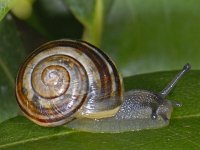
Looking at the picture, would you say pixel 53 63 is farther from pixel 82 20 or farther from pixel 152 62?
pixel 152 62

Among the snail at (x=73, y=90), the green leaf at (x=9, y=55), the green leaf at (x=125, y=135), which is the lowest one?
the green leaf at (x=125, y=135)

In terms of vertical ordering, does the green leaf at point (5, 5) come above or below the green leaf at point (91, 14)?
below

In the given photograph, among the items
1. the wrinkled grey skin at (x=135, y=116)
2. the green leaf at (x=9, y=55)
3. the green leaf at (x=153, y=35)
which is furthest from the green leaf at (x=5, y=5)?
the green leaf at (x=153, y=35)

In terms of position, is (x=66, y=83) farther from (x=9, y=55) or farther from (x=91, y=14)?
(x=9, y=55)

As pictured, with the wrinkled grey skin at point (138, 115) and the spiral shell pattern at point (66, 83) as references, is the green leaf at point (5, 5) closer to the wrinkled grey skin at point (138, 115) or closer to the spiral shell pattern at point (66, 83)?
the spiral shell pattern at point (66, 83)

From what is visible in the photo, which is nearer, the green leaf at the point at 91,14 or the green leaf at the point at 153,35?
the green leaf at the point at 91,14

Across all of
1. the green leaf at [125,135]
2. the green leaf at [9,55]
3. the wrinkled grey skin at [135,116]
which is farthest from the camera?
the green leaf at [9,55]

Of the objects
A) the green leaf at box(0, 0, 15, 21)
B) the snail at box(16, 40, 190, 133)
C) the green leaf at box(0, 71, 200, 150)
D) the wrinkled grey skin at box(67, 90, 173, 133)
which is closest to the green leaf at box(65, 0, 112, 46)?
the snail at box(16, 40, 190, 133)

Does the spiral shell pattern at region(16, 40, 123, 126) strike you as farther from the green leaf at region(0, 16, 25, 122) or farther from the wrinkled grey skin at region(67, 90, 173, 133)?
the green leaf at region(0, 16, 25, 122)
